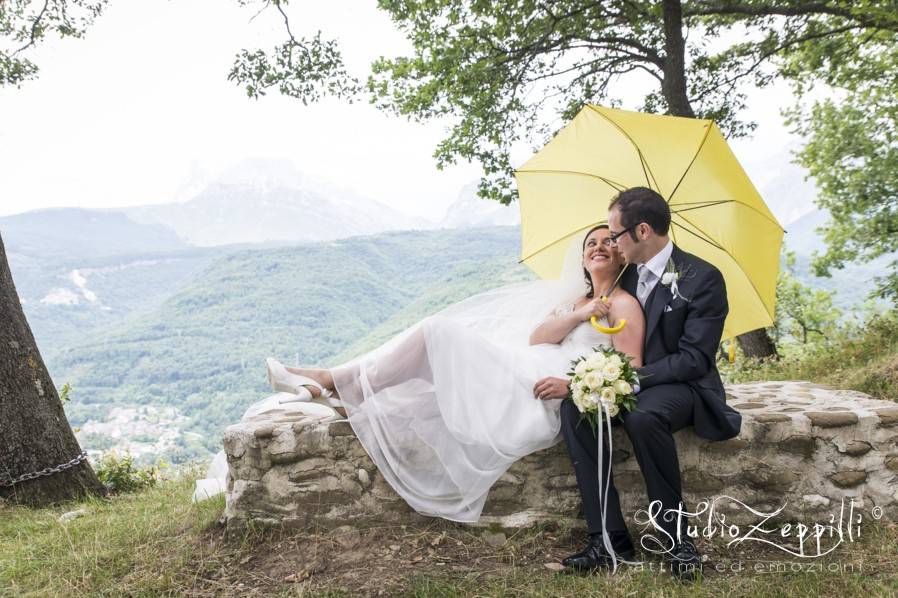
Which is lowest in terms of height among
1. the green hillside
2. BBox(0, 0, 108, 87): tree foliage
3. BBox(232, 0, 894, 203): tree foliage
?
the green hillside

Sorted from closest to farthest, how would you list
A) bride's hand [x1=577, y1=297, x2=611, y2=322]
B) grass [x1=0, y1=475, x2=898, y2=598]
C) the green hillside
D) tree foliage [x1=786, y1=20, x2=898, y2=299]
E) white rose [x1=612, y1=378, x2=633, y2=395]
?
1. grass [x1=0, y1=475, x2=898, y2=598]
2. white rose [x1=612, y1=378, x2=633, y2=395]
3. bride's hand [x1=577, y1=297, x2=611, y2=322]
4. tree foliage [x1=786, y1=20, x2=898, y2=299]
5. the green hillside

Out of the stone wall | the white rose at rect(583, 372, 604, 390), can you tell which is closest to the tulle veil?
the stone wall

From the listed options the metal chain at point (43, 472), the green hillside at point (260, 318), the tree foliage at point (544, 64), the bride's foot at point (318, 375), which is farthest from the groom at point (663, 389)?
the green hillside at point (260, 318)

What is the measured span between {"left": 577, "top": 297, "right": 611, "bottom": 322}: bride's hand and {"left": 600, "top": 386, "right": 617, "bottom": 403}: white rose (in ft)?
1.90

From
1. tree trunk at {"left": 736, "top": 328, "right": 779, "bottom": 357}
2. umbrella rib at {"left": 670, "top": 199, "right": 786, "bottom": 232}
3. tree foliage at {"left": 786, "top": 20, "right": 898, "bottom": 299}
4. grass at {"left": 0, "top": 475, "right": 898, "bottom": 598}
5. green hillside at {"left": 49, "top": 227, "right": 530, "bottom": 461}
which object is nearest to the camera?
grass at {"left": 0, "top": 475, "right": 898, "bottom": 598}

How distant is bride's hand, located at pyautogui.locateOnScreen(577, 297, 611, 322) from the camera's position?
3.41 m

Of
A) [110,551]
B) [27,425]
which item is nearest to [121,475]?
[27,425]

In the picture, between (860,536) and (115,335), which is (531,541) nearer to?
(860,536)

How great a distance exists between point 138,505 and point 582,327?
10.7ft

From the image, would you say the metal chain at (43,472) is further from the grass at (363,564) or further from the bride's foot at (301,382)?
the bride's foot at (301,382)

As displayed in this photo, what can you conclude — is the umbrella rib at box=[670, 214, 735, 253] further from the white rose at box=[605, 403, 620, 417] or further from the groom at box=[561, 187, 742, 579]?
the white rose at box=[605, 403, 620, 417]

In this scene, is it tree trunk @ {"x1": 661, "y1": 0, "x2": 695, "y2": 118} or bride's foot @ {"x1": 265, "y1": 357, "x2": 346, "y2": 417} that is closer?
bride's foot @ {"x1": 265, "y1": 357, "x2": 346, "y2": 417}

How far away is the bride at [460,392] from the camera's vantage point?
10.7 feet

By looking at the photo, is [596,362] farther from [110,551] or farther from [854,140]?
[854,140]
